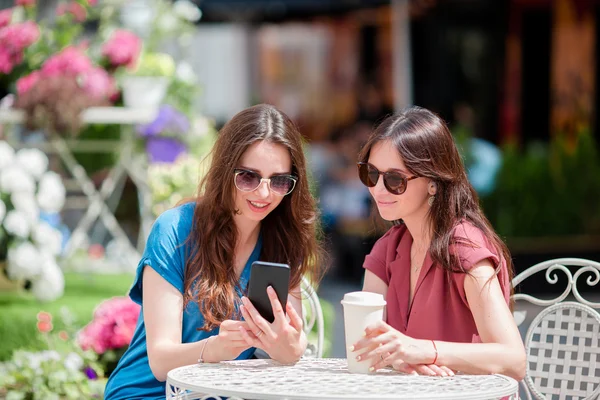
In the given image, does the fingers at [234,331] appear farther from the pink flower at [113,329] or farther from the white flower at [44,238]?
the white flower at [44,238]

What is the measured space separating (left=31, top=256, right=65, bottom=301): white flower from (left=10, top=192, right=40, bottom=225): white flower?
22 cm

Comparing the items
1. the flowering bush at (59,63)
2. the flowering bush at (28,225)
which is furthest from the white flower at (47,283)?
the flowering bush at (59,63)

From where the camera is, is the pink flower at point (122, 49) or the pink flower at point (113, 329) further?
the pink flower at point (122, 49)

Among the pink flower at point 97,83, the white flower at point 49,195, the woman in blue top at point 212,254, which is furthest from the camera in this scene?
the pink flower at point 97,83

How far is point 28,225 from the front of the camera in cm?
478

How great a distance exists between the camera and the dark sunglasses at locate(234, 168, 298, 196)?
2672 millimetres

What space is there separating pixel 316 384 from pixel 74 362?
1661 millimetres

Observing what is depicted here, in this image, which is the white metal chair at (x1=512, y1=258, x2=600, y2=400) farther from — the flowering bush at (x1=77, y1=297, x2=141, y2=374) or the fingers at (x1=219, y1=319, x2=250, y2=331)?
the flowering bush at (x1=77, y1=297, x2=141, y2=374)

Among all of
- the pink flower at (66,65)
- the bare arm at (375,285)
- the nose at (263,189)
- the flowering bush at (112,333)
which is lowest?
the flowering bush at (112,333)

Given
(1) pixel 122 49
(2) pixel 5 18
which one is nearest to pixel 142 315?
(1) pixel 122 49

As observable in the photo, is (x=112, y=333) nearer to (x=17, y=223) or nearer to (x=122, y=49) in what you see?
(x=17, y=223)

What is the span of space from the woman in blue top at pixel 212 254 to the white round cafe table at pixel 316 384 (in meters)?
0.09

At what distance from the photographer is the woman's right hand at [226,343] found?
244cm

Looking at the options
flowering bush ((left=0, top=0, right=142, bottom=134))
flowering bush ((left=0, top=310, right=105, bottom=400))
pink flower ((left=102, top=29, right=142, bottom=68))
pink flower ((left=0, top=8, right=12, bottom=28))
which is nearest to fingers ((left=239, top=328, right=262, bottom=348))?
flowering bush ((left=0, top=310, right=105, bottom=400))
